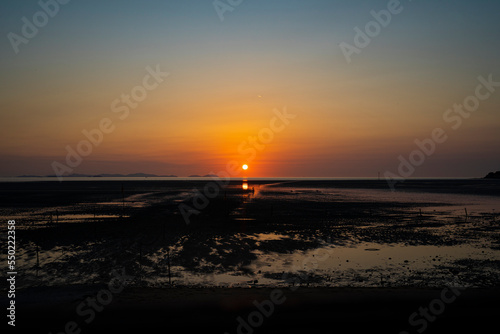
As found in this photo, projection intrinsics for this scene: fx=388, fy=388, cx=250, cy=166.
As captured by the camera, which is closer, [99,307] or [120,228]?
[99,307]

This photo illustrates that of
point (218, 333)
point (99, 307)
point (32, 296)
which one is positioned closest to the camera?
point (218, 333)

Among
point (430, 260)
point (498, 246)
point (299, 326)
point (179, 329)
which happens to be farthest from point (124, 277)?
point (498, 246)

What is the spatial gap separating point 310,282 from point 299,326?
18.8ft

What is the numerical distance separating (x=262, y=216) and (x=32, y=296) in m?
31.9

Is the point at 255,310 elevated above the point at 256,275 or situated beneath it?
elevated above

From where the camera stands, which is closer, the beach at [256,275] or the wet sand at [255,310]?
the wet sand at [255,310]

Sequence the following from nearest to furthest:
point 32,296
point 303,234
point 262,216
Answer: point 32,296, point 303,234, point 262,216

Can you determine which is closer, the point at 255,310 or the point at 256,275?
the point at 255,310

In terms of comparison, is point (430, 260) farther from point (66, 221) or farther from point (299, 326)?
point (66, 221)

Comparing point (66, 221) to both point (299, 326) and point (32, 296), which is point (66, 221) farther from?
point (299, 326)

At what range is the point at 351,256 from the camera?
23.4 m

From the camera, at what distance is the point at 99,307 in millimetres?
13344

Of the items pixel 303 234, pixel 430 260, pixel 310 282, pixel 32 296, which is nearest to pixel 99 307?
pixel 32 296

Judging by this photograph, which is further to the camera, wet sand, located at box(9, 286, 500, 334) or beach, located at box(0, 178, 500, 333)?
beach, located at box(0, 178, 500, 333)
